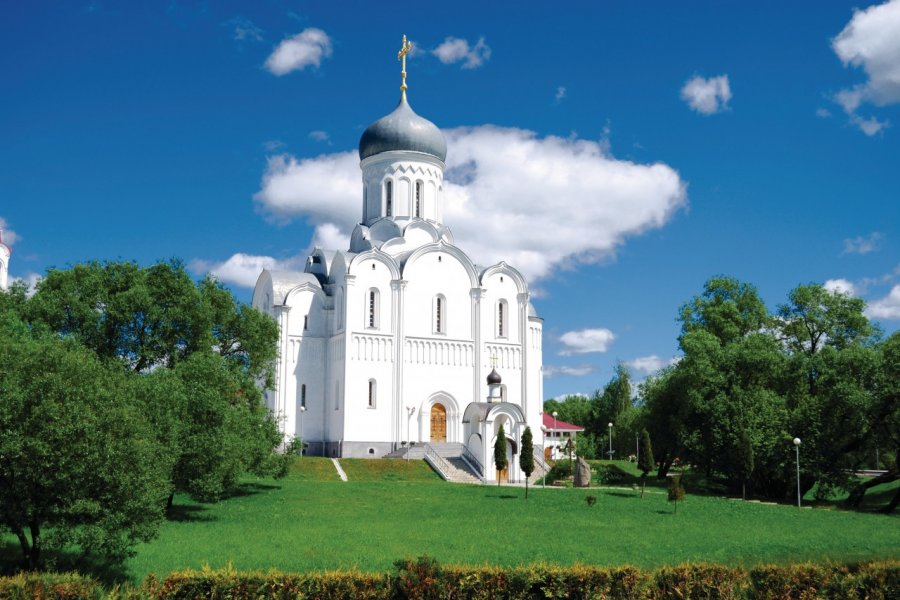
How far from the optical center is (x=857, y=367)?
34688 mm

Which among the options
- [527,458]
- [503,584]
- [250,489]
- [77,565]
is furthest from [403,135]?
[503,584]

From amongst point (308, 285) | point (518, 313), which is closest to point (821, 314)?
point (518, 313)

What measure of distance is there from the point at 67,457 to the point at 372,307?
30.0m

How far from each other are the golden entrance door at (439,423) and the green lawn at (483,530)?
1176cm

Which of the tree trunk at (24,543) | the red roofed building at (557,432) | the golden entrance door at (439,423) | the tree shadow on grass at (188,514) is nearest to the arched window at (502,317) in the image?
the golden entrance door at (439,423)

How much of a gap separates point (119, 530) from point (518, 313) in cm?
3464

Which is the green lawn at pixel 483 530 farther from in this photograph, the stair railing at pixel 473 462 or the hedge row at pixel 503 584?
the stair railing at pixel 473 462

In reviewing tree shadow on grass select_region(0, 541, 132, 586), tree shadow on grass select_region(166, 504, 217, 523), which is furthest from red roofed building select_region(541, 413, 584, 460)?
tree shadow on grass select_region(0, 541, 132, 586)

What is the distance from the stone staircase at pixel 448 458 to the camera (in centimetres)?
3988

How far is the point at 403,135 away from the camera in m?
48.6

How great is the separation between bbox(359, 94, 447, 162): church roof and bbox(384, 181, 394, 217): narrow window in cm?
199

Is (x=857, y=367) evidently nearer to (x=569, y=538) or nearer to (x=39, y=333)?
(x=569, y=538)

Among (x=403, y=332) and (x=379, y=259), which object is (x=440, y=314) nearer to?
(x=403, y=332)

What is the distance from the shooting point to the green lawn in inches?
719
